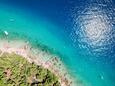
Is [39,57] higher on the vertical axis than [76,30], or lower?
lower

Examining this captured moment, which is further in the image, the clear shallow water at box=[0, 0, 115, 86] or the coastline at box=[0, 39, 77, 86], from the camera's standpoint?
the clear shallow water at box=[0, 0, 115, 86]

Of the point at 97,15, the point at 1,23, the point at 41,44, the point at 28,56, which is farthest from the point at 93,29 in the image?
the point at 1,23

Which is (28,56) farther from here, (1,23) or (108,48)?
(108,48)

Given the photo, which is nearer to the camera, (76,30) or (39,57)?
(39,57)

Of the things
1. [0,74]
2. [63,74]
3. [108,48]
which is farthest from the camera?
[108,48]
